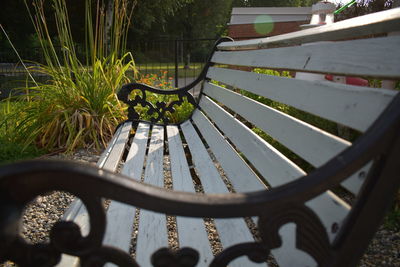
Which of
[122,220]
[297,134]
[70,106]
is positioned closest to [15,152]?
[70,106]

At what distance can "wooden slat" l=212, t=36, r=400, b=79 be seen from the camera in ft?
2.39

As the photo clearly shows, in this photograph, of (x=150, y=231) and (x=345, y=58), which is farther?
(x=150, y=231)

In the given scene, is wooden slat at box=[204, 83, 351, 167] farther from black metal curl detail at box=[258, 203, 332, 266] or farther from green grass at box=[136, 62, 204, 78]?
green grass at box=[136, 62, 204, 78]

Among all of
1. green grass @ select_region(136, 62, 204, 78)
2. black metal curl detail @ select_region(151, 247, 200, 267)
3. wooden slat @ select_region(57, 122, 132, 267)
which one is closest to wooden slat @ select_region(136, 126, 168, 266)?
wooden slat @ select_region(57, 122, 132, 267)

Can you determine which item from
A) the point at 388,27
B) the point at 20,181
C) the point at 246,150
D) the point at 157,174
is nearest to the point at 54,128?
the point at 157,174

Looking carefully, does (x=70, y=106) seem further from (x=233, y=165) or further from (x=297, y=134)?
(x=297, y=134)

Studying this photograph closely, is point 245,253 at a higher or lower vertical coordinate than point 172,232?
higher

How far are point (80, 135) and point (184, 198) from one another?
10.5 ft

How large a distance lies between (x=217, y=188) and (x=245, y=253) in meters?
0.72

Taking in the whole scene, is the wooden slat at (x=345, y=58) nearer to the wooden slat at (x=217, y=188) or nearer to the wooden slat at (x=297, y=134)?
the wooden slat at (x=297, y=134)

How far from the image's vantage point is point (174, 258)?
0.73m

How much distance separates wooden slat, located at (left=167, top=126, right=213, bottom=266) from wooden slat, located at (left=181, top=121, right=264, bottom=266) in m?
0.06

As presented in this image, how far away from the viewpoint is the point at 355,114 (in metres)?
0.80

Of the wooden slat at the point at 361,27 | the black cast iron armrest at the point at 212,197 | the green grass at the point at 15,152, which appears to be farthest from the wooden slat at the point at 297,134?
the green grass at the point at 15,152
